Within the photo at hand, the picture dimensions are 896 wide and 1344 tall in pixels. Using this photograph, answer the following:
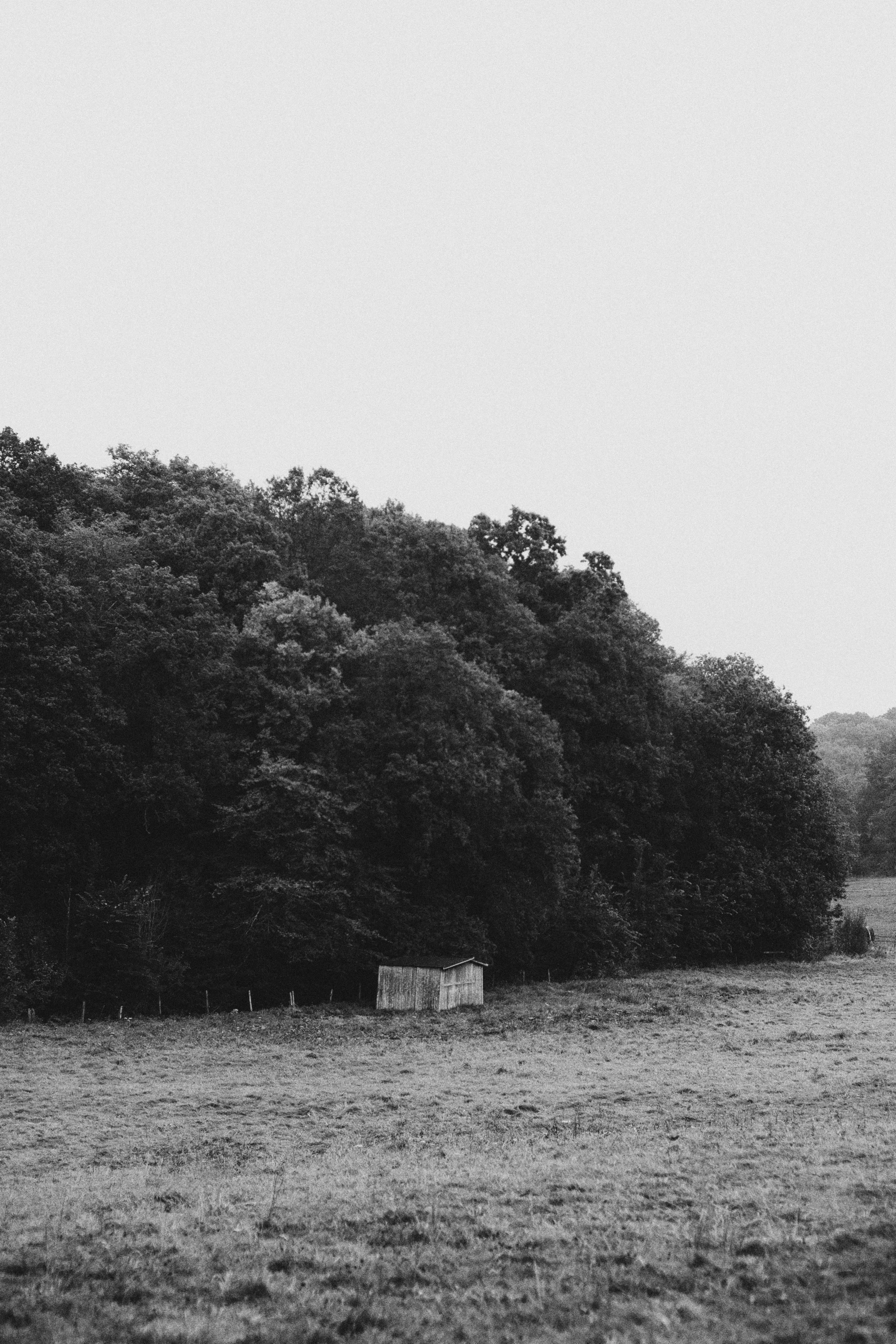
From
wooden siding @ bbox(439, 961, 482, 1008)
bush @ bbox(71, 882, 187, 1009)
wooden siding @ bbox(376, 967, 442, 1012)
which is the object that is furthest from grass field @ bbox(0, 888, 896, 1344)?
wooden siding @ bbox(439, 961, 482, 1008)

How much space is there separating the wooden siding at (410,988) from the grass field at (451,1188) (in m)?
6.72

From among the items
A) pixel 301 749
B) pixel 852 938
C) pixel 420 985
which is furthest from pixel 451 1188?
pixel 852 938

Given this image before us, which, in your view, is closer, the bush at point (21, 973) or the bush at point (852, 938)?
the bush at point (21, 973)

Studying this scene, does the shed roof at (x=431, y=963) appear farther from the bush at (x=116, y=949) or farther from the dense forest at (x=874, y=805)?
the dense forest at (x=874, y=805)

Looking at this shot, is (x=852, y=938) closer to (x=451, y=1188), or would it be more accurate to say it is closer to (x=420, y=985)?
(x=420, y=985)

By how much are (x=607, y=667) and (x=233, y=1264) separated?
146ft

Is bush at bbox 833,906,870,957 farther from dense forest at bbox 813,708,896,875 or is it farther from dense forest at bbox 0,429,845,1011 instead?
dense forest at bbox 813,708,896,875

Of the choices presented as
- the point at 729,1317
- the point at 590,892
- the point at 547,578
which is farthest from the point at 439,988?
the point at 729,1317

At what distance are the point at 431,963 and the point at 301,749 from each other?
9.75 metres

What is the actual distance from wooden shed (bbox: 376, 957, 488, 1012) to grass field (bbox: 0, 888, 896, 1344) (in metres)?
6.74

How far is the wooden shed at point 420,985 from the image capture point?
3912cm

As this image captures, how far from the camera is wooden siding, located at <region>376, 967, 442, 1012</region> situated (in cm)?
3909

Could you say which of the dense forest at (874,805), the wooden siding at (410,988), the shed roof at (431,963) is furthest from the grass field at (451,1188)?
the dense forest at (874,805)

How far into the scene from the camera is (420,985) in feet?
129
